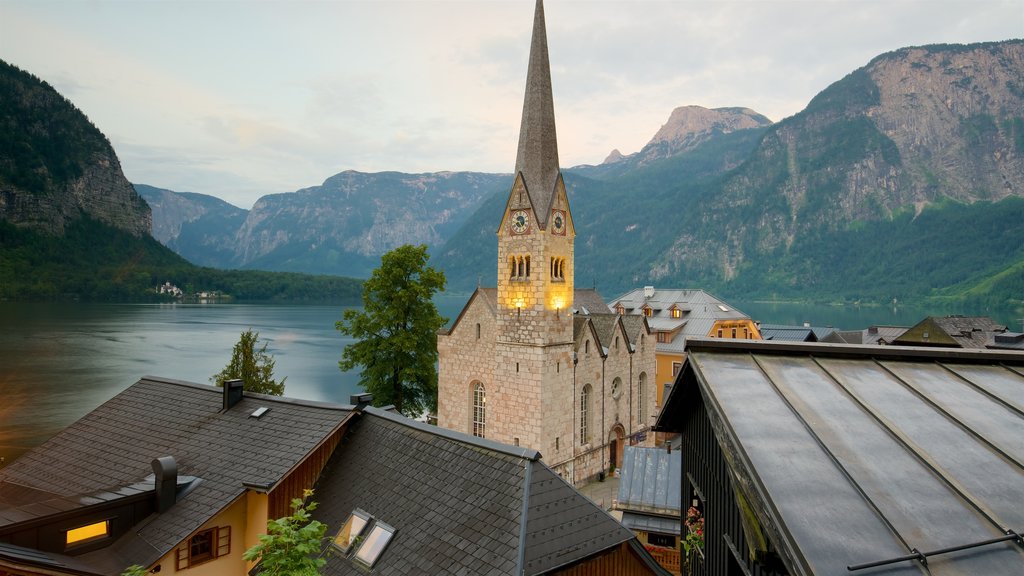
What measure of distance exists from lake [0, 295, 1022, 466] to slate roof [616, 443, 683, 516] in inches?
709

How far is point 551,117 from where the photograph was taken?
2867 cm

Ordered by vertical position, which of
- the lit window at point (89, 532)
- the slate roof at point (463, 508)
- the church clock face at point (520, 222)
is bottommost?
the lit window at point (89, 532)

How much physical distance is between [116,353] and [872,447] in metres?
87.4

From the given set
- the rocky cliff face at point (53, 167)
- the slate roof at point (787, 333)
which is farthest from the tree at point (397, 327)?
the rocky cliff face at point (53, 167)

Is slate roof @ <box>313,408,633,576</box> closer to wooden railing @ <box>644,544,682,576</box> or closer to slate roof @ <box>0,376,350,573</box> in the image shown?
slate roof @ <box>0,376,350,573</box>

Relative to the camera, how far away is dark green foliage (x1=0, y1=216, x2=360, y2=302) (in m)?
127

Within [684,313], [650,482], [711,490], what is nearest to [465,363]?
[650,482]

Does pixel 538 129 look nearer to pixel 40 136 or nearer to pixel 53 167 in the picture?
pixel 53 167

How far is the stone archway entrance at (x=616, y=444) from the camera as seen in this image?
102 feet

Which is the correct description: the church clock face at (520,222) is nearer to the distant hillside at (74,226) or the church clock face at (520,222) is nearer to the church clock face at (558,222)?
the church clock face at (558,222)

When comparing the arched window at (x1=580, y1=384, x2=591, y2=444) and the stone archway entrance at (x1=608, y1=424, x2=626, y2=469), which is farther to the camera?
the stone archway entrance at (x1=608, y1=424, x2=626, y2=469)

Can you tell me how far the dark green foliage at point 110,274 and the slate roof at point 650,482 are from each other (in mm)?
152898

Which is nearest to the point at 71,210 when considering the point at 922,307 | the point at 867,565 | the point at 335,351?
the point at 335,351

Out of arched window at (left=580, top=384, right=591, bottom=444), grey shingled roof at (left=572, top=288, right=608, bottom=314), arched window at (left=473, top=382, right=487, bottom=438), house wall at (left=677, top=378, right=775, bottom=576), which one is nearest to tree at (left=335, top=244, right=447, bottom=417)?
arched window at (left=473, top=382, right=487, bottom=438)
